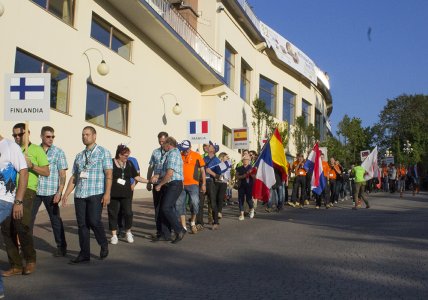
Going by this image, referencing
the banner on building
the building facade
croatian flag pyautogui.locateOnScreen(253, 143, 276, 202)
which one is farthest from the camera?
the banner on building

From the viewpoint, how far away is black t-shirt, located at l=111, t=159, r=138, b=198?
10.0 metres

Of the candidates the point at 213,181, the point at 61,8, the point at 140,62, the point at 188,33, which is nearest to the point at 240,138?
the point at 140,62

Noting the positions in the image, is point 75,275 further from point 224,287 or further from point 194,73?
point 194,73

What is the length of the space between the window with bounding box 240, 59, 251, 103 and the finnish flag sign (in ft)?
75.4

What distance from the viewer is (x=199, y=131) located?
16.5 metres

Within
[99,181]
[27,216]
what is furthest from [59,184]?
[27,216]

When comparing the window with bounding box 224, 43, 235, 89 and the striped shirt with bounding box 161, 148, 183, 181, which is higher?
the window with bounding box 224, 43, 235, 89

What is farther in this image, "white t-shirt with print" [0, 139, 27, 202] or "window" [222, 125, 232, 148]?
"window" [222, 125, 232, 148]

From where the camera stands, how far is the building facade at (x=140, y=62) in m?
15.7

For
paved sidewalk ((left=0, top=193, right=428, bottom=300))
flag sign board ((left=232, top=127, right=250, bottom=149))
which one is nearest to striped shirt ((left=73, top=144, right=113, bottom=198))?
paved sidewalk ((left=0, top=193, right=428, bottom=300))

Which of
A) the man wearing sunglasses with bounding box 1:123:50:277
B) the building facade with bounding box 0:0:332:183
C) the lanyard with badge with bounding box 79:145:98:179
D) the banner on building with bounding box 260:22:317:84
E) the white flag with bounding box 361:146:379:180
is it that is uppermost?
the banner on building with bounding box 260:22:317:84

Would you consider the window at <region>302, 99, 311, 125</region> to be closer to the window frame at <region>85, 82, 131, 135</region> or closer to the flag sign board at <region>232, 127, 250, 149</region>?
the flag sign board at <region>232, 127, 250, 149</region>

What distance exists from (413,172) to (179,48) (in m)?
14.4

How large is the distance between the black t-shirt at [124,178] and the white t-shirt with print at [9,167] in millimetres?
3833
